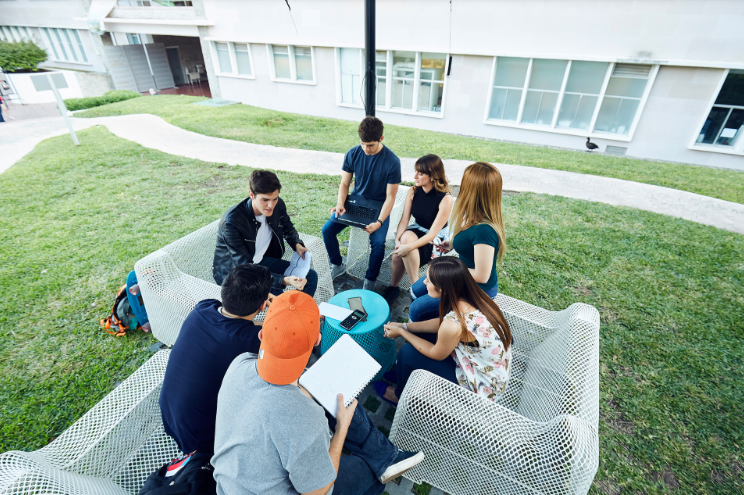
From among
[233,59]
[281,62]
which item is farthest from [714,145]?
[233,59]

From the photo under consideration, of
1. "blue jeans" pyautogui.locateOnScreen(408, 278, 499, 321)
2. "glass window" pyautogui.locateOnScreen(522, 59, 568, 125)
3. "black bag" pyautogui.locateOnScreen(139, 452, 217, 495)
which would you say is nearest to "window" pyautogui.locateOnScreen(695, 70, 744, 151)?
"glass window" pyautogui.locateOnScreen(522, 59, 568, 125)

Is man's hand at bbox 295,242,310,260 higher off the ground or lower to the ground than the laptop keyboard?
lower

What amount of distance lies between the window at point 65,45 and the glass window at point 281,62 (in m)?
20.6

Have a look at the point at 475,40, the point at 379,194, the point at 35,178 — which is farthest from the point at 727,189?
the point at 35,178

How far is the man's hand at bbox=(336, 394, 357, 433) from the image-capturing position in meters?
1.83

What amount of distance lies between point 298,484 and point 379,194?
10.6ft

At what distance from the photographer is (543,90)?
1330 cm

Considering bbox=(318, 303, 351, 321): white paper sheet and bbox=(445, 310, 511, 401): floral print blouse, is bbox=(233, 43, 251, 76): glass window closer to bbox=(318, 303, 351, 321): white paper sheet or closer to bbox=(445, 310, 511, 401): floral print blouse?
bbox=(318, 303, 351, 321): white paper sheet

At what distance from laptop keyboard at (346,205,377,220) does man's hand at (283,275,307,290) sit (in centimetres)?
126

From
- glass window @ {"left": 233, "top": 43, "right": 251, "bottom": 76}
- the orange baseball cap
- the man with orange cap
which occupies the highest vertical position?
glass window @ {"left": 233, "top": 43, "right": 251, "bottom": 76}

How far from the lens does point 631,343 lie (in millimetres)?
3551

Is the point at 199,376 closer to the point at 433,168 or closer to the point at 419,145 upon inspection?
the point at 433,168

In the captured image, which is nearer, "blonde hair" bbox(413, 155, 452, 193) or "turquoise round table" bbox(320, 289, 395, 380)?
"turquoise round table" bbox(320, 289, 395, 380)

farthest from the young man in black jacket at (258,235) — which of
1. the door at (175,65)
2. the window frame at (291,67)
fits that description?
the door at (175,65)
